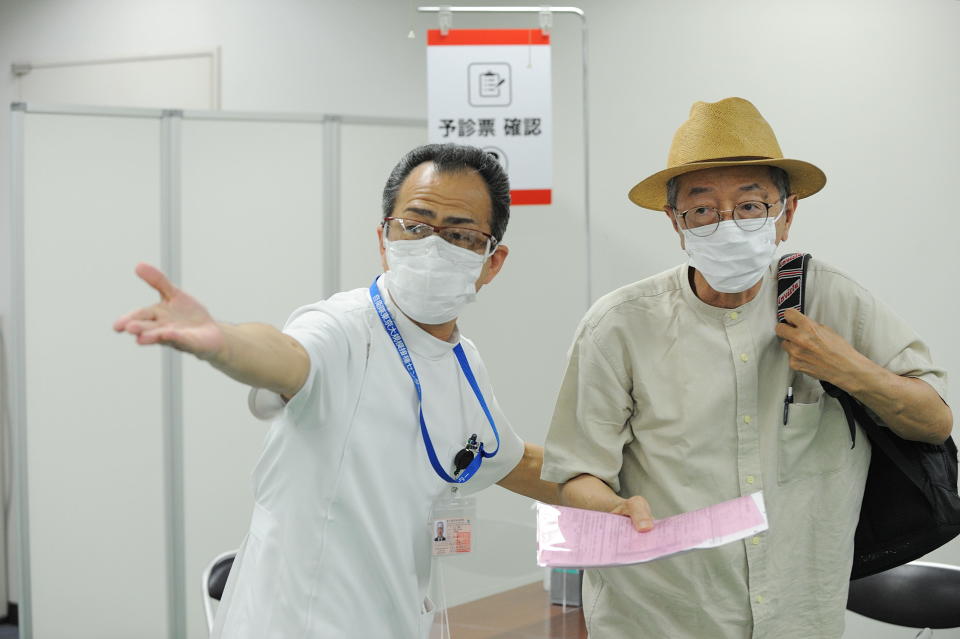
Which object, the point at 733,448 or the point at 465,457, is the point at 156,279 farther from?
the point at 733,448

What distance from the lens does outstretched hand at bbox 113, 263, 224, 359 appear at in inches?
42.1

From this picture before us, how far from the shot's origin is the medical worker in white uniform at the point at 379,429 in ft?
4.97

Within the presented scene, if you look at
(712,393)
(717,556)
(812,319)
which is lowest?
(717,556)

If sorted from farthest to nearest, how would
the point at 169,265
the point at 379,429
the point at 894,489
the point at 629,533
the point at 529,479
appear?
the point at 169,265
the point at 529,479
the point at 894,489
the point at 379,429
the point at 629,533

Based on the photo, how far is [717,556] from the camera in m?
1.61

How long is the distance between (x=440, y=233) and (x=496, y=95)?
137 centimetres

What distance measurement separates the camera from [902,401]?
59.6 inches

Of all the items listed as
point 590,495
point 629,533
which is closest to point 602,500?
point 590,495

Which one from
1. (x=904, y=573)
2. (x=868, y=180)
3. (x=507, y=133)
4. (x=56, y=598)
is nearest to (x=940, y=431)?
(x=904, y=573)

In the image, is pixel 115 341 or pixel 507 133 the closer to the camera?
pixel 507 133

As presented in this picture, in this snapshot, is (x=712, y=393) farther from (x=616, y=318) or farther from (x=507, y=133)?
(x=507, y=133)

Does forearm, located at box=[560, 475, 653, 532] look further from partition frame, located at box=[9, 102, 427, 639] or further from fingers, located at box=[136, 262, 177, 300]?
partition frame, located at box=[9, 102, 427, 639]

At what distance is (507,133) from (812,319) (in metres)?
1.53

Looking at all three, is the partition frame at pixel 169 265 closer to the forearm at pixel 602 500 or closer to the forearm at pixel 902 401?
the forearm at pixel 602 500
